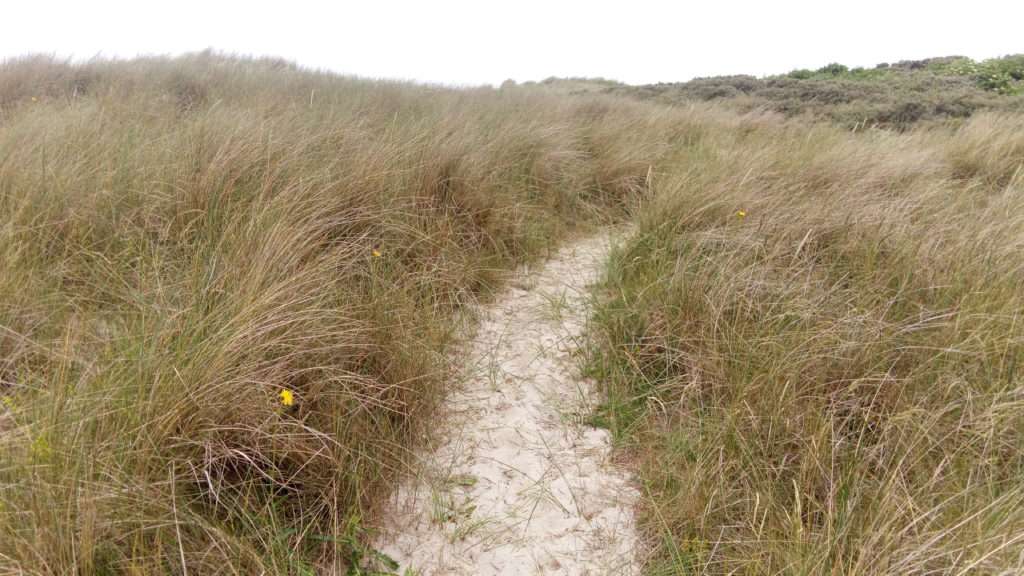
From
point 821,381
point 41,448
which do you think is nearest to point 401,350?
point 41,448

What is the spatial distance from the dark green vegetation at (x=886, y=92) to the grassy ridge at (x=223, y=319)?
638cm

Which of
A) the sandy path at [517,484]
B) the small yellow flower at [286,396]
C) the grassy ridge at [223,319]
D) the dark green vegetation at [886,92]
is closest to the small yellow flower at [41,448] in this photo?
the grassy ridge at [223,319]

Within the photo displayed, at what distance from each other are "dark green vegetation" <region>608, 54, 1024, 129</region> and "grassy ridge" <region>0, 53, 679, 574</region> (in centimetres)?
638

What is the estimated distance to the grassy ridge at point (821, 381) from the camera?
1.35 m

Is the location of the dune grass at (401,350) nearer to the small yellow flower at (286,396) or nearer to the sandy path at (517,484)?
the small yellow flower at (286,396)

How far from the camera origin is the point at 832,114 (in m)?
10.4

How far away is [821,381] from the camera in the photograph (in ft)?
6.07

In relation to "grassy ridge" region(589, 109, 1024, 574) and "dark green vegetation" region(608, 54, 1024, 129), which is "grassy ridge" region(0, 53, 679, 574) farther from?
"dark green vegetation" region(608, 54, 1024, 129)

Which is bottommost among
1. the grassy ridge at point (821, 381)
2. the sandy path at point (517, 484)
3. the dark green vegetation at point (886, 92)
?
the sandy path at point (517, 484)

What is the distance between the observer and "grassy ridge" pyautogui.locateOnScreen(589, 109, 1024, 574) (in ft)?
4.43

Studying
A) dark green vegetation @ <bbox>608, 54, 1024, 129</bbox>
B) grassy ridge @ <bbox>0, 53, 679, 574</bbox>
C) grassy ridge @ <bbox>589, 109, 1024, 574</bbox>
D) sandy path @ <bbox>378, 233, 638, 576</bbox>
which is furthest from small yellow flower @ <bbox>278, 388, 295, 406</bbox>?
dark green vegetation @ <bbox>608, 54, 1024, 129</bbox>

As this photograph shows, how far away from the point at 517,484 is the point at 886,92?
13.9m

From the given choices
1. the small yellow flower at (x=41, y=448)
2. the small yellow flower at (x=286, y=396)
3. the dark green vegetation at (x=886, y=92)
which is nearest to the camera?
the small yellow flower at (x=41, y=448)

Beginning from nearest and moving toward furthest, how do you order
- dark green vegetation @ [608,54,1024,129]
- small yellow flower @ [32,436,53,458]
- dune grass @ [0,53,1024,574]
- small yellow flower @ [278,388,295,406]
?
1. small yellow flower @ [32,436,53,458]
2. dune grass @ [0,53,1024,574]
3. small yellow flower @ [278,388,295,406]
4. dark green vegetation @ [608,54,1024,129]
